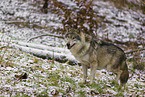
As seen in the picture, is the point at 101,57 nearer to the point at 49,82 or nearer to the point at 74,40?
the point at 74,40

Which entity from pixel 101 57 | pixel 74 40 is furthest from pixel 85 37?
pixel 101 57

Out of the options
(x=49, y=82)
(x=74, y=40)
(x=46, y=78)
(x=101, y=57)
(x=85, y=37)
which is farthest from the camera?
(x=46, y=78)

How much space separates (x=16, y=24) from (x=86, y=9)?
6072 millimetres

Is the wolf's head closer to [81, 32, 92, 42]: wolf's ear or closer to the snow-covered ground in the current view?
[81, 32, 92, 42]: wolf's ear

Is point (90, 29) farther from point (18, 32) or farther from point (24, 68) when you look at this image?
point (24, 68)

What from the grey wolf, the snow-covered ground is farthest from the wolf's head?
the snow-covered ground

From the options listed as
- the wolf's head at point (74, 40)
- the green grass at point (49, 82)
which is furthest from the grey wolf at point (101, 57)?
the green grass at point (49, 82)

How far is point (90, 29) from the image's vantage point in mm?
11781

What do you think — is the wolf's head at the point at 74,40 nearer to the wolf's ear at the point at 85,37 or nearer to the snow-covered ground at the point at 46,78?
the wolf's ear at the point at 85,37

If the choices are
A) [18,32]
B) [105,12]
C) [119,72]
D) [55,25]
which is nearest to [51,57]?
[119,72]

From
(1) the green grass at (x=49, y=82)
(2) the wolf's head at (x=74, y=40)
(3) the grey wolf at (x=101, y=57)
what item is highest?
(2) the wolf's head at (x=74, y=40)

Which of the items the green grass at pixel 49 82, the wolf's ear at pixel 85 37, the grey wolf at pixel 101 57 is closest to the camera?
the green grass at pixel 49 82

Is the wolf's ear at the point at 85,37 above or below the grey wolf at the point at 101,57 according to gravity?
above

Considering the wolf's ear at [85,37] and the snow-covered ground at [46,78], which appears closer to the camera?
the snow-covered ground at [46,78]
